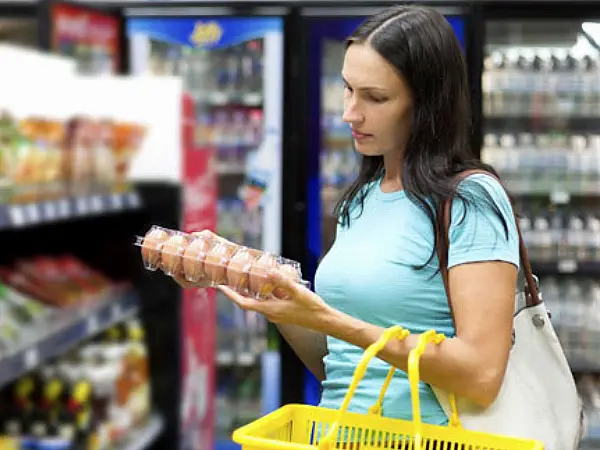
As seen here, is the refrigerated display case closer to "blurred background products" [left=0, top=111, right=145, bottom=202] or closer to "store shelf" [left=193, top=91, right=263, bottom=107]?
"store shelf" [left=193, top=91, right=263, bottom=107]

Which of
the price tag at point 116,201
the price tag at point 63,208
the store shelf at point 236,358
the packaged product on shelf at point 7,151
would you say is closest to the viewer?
the packaged product on shelf at point 7,151

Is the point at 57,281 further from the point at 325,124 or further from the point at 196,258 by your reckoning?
the point at 196,258

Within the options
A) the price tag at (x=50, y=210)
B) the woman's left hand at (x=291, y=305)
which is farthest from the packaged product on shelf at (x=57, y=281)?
the woman's left hand at (x=291, y=305)

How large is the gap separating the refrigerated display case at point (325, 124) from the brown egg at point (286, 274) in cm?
282

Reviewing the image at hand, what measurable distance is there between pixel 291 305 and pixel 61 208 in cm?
164

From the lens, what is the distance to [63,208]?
280 centimetres

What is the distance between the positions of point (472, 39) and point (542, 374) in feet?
9.70

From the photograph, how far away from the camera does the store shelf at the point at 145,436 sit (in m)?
3.39

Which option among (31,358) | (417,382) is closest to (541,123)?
(31,358)

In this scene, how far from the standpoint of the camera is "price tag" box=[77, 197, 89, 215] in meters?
2.93

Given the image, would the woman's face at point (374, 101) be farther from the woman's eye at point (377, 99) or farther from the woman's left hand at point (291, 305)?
the woman's left hand at point (291, 305)

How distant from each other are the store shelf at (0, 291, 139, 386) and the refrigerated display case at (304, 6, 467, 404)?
1.15 m

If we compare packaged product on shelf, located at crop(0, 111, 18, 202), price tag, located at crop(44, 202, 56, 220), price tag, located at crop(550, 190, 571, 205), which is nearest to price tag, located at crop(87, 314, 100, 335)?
price tag, located at crop(44, 202, 56, 220)

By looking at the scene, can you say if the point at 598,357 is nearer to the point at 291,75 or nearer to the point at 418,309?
the point at 291,75
